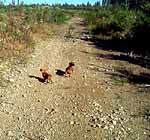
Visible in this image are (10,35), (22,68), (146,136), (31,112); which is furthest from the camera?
(10,35)

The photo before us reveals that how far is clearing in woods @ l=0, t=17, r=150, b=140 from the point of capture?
8703 millimetres

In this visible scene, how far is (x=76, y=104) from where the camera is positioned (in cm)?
1076

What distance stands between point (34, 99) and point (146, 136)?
10.9ft

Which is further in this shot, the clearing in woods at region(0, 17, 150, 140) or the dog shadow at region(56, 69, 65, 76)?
the dog shadow at region(56, 69, 65, 76)

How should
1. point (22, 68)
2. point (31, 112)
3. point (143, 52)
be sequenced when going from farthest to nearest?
point (143, 52) → point (22, 68) → point (31, 112)

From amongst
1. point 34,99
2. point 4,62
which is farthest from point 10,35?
point 34,99

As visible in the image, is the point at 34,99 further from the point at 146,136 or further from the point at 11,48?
the point at 11,48

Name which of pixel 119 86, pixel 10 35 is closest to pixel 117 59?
pixel 10 35

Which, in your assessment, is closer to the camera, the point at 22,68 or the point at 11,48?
the point at 22,68

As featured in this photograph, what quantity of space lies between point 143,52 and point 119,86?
8.00m

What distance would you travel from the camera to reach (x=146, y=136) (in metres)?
8.70

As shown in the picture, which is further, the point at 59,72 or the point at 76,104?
the point at 59,72

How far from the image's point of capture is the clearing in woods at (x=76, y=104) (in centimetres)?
870

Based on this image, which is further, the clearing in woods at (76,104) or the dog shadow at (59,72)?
the dog shadow at (59,72)
